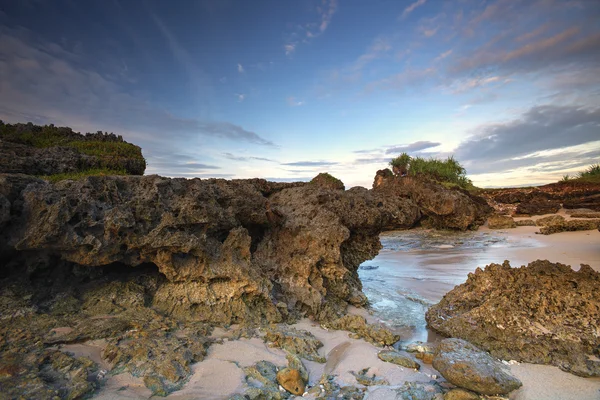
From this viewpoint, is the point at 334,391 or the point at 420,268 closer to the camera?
the point at 334,391

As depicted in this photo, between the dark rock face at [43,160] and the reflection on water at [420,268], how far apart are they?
6.36m

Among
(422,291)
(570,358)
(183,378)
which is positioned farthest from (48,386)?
(422,291)

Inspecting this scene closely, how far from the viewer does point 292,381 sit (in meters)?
3.67

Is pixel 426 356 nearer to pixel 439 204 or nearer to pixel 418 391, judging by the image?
pixel 418 391

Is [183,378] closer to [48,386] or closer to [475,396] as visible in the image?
[48,386]

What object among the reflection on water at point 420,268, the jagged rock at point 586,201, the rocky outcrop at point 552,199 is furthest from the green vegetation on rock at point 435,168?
the reflection on water at point 420,268

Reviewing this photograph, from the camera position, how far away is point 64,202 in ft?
13.1

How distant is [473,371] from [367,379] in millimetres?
1187

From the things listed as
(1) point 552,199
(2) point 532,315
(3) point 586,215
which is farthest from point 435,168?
(2) point 532,315

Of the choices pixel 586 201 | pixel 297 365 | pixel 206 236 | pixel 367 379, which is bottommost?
pixel 367 379

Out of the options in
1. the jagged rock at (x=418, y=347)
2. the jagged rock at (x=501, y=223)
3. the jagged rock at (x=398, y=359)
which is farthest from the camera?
the jagged rock at (x=501, y=223)

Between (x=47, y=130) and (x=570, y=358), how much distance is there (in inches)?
421

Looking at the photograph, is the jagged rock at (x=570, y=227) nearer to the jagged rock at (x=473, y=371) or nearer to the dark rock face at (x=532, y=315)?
the dark rock face at (x=532, y=315)

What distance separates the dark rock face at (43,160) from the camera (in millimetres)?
5270
